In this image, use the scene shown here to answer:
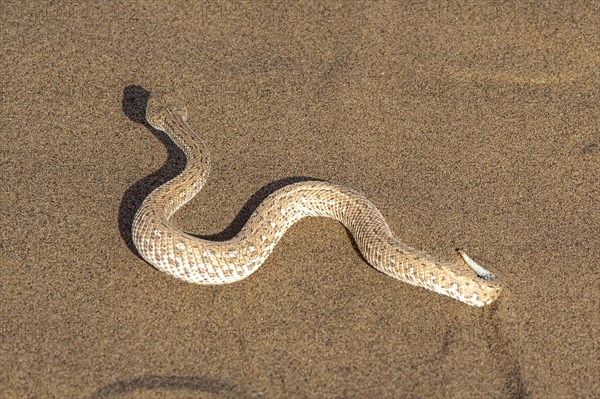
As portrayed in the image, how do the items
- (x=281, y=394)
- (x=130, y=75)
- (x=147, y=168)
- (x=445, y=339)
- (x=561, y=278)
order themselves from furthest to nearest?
(x=130, y=75)
(x=147, y=168)
(x=561, y=278)
(x=445, y=339)
(x=281, y=394)

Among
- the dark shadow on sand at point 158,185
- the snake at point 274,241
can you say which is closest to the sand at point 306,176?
the dark shadow on sand at point 158,185

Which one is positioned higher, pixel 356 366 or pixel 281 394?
pixel 356 366

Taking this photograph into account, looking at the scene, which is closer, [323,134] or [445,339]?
[445,339]

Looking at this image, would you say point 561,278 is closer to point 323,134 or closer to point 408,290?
point 408,290

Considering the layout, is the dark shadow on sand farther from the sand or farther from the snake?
the snake

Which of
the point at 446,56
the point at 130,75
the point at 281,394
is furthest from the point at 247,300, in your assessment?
the point at 446,56

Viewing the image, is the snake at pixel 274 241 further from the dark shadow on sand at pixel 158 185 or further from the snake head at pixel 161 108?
the snake head at pixel 161 108

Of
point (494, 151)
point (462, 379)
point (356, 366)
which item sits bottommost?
point (356, 366)
